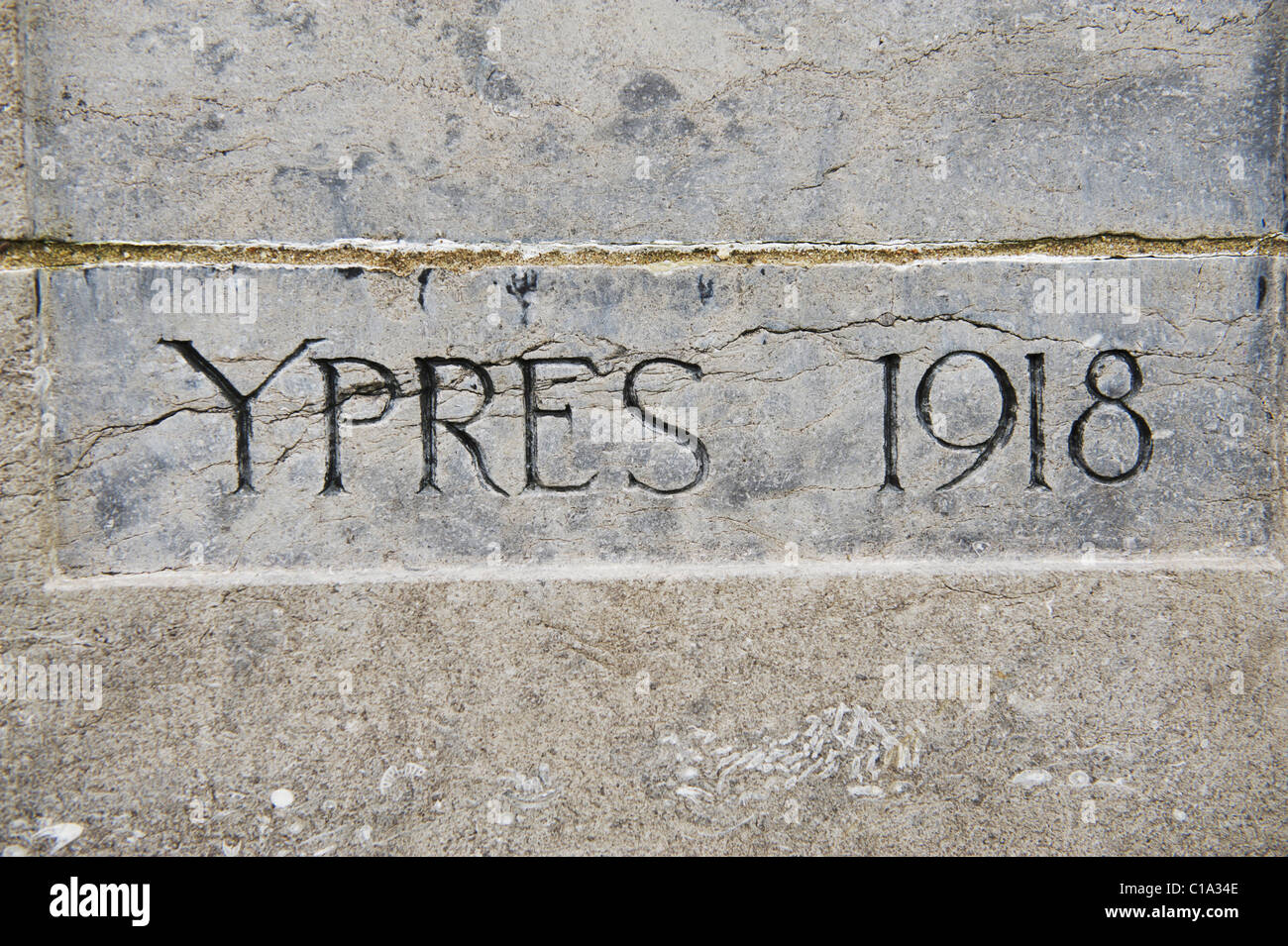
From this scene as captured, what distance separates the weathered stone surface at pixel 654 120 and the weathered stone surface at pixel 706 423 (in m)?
0.14

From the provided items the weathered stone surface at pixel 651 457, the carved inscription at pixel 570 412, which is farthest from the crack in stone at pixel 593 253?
the carved inscription at pixel 570 412

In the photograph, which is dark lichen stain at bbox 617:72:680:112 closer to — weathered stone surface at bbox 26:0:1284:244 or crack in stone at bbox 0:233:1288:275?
weathered stone surface at bbox 26:0:1284:244

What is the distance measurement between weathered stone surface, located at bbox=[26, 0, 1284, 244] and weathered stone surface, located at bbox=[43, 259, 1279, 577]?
0.47 ft

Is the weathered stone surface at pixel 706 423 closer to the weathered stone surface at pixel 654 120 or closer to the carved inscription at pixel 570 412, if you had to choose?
the carved inscription at pixel 570 412

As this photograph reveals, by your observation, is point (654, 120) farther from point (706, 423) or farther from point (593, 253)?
point (706, 423)

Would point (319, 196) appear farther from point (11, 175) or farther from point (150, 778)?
point (150, 778)

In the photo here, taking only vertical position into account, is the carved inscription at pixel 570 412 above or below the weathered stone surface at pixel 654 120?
below

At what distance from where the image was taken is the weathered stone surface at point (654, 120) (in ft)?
5.91

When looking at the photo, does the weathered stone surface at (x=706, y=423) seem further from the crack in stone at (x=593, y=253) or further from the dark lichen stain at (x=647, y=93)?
the dark lichen stain at (x=647, y=93)

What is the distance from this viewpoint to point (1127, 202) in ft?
6.07

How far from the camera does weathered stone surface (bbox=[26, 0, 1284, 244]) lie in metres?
1.80

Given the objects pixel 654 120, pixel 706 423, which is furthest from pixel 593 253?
pixel 706 423

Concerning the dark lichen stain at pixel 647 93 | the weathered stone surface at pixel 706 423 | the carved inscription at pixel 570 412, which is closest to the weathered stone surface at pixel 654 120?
the dark lichen stain at pixel 647 93
